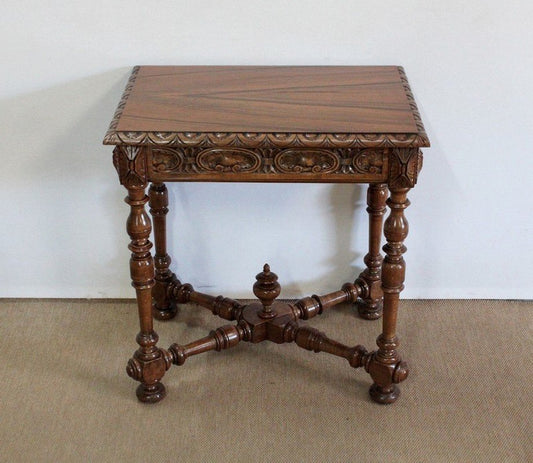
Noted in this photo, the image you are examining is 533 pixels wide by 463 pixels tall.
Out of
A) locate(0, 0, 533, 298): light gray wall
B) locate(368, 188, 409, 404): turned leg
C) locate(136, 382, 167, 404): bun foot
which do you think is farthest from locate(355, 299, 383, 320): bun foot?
locate(136, 382, 167, 404): bun foot

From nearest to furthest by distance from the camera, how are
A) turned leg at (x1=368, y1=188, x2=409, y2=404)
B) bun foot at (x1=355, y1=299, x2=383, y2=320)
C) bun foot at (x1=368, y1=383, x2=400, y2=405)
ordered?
1. turned leg at (x1=368, y1=188, x2=409, y2=404)
2. bun foot at (x1=368, y1=383, x2=400, y2=405)
3. bun foot at (x1=355, y1=299, x2=383, y2=320)

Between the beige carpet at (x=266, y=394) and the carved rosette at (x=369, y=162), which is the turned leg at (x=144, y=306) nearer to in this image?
the beige carpet at (x=266, y=394)

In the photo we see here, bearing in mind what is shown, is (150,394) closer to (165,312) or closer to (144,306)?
(144,306)

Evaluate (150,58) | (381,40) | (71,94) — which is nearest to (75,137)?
(71,94)

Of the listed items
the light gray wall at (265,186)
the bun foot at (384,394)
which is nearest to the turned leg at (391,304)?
the bun foot at (384,394)

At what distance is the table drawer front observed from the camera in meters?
1.77

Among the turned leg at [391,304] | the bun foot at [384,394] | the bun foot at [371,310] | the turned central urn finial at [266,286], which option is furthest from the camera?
the bun foot at [371,310]

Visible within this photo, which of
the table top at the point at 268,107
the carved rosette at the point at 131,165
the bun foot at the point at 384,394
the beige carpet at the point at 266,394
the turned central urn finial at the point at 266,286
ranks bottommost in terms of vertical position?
the beige carpet at the point at 266,394

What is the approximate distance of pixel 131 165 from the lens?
1.79m

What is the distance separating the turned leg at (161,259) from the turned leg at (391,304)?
0.65 metres

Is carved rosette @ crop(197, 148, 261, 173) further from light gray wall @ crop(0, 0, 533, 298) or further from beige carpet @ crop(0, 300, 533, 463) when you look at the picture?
beige carpet @ crop(0, 300, 533, 463)

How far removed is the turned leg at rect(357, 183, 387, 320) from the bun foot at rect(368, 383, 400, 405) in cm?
35

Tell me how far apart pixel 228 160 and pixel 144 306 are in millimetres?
454

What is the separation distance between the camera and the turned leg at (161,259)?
2.27 metres
